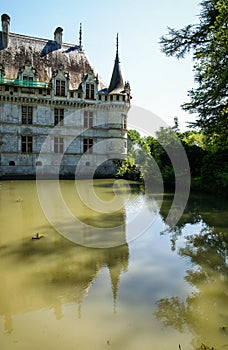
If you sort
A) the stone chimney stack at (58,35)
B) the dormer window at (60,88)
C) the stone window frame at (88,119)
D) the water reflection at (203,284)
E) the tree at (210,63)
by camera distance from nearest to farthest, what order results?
the water reflection at (203,284) → the tree at (210,63) → the dormer window at (60,88) → the stone window frame at (88,119) → the stone chimney stack at (58,35)

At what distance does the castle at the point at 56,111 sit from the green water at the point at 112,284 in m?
17.4

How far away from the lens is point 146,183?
73.0ft

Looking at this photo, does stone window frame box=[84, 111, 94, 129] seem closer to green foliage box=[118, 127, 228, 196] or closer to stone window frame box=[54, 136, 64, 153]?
stone window frame box=[54, 136, 64, 153]

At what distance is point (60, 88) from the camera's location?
89.2 ft

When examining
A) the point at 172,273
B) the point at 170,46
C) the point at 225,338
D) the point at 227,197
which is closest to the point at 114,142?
the point at 170,46

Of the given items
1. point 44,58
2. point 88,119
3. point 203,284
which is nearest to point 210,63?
point 203,284

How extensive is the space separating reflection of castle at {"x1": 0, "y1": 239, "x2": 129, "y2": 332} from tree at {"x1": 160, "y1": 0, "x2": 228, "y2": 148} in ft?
31.9

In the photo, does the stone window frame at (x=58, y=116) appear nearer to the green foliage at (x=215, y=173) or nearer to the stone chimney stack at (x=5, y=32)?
the stone chimney stack at (x=5, y=32)

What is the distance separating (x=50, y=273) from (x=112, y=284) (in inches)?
49.5

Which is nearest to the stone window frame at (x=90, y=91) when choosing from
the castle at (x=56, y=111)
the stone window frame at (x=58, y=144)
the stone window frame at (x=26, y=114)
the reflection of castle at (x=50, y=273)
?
the castle at (x=56, y=111)

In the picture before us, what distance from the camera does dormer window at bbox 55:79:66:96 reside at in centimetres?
2703

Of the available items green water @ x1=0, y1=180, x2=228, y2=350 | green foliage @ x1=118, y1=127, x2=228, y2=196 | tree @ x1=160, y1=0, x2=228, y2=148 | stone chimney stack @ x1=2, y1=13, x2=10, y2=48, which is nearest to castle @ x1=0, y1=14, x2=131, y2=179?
stone chimney stack @ x1=2, y1=13, x2=10, y2=48

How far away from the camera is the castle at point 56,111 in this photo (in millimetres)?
25734

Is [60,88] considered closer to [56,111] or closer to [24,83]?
[56,111]
